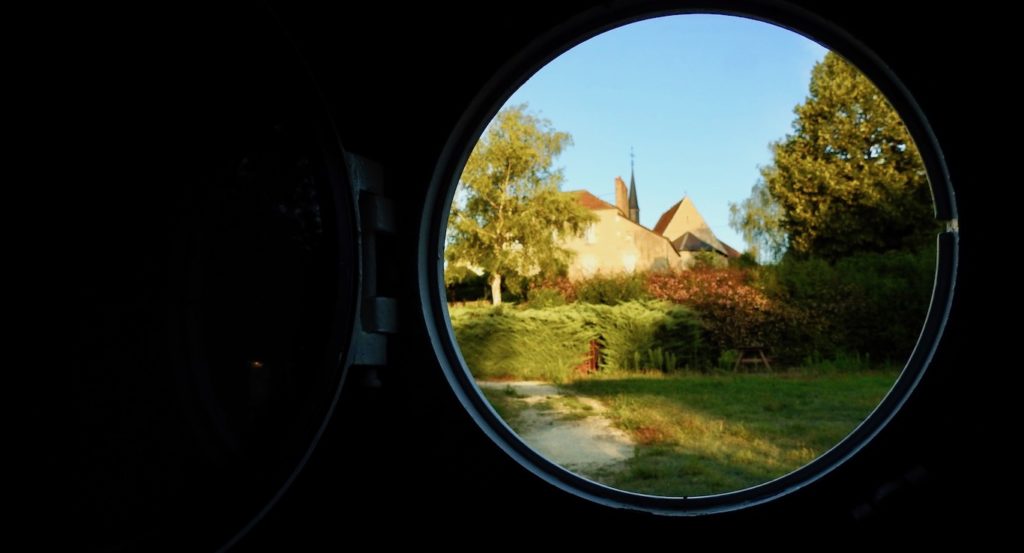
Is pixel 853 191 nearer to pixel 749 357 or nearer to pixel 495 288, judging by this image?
pixel 749 357

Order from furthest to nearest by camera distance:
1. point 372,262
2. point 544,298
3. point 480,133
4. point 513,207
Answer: point 544,298 < point 513,207 < point 480,133 < point 372,262

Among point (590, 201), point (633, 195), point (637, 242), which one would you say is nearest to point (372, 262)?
point (637, 242)

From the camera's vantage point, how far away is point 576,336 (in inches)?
281

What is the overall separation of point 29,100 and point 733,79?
Answer: 9.13 metres

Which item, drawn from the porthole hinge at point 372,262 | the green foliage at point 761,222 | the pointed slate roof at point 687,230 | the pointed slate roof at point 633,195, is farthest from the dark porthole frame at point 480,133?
the pointed slate roof at point 633,195

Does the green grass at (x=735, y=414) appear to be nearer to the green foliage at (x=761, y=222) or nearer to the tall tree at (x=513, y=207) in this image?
the green foliage at (x=761, y=222)

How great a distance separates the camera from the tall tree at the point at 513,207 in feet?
21.1

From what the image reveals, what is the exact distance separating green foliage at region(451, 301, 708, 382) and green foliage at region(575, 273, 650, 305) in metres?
0.11

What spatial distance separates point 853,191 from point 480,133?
695cm

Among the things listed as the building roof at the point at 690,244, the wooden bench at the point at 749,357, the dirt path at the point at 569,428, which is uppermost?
the building roof at the point at 690,244

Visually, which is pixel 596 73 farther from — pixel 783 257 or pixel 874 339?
pixel 874 339

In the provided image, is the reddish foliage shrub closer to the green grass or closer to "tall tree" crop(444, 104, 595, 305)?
the green grass

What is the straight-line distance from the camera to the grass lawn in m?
6.62

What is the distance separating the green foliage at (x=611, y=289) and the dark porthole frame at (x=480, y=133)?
18.5ft
